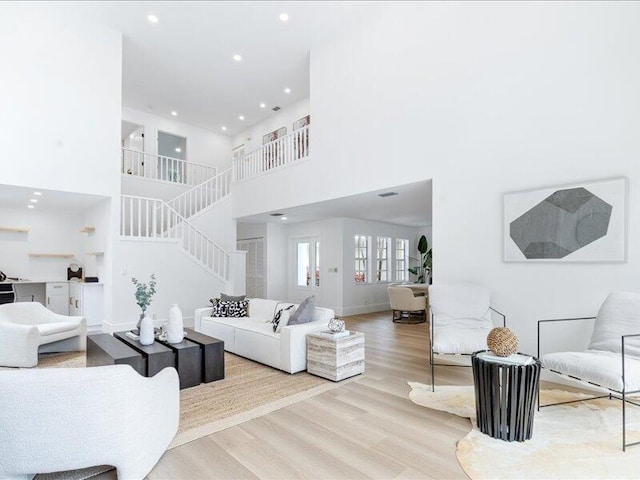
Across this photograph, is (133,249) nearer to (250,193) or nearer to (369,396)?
(250,193)

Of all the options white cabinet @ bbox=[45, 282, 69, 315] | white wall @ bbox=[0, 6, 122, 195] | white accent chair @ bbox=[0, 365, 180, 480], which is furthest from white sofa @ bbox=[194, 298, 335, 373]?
white cabinet @ bbox=[45, 282, 69, 315]

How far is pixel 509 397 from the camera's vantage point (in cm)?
249

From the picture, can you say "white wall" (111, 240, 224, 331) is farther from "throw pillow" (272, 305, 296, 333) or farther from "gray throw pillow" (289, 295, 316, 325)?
"gray throw pillow" (289, 295, 316, 325)

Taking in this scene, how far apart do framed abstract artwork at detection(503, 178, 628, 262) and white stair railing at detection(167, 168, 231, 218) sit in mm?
6839

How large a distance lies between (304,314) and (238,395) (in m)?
1.28

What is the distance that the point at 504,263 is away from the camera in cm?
419

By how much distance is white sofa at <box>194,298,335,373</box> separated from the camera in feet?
13.5

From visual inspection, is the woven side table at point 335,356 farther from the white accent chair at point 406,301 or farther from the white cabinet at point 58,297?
the white cabinet at point 58,297

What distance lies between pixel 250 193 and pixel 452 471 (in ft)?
23.3

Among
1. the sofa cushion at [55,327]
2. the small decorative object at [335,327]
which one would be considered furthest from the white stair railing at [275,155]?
the sofa cushion at [55,327]

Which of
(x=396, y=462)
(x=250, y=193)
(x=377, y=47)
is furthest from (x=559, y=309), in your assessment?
A: (x=250, y=193)

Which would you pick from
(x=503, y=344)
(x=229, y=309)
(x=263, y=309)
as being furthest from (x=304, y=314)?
(x=503, y=344)

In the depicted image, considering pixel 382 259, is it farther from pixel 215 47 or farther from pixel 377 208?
pixel 215 47

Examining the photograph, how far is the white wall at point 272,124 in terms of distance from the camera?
944 cm
